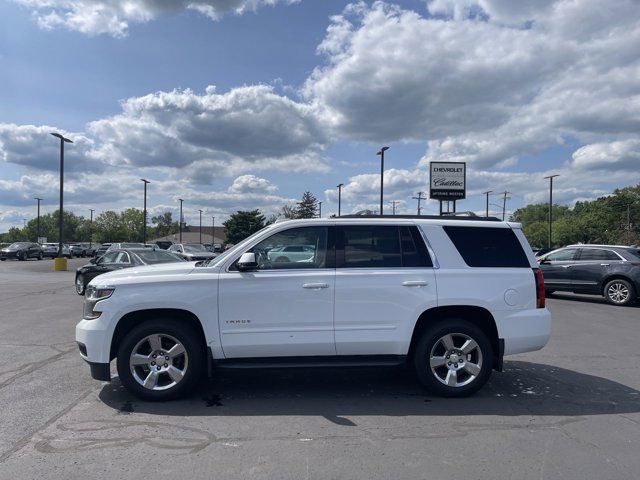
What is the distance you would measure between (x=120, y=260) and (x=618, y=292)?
13.8 m

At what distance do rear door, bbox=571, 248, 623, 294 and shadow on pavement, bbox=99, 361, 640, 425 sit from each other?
900 centimetres

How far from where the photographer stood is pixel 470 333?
5.60m

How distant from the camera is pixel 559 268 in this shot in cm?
1521

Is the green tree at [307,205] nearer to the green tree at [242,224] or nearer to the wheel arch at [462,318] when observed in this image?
the green tree at [242,224]

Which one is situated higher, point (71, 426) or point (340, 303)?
point (340, 303)

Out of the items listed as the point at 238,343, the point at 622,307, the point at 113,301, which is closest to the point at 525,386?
the point at 238,343

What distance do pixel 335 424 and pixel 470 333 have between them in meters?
1.80

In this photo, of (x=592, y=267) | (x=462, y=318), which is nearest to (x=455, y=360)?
(x=462, y=318)

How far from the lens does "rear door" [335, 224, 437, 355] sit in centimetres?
546

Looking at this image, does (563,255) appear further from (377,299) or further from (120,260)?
(120,260)

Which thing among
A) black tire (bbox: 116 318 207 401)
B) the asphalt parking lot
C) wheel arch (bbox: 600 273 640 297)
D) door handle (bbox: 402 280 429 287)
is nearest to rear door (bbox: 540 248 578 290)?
wheel arch (bbox: 600 273 640 297)

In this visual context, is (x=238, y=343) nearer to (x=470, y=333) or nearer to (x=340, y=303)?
(x=340, y=303)

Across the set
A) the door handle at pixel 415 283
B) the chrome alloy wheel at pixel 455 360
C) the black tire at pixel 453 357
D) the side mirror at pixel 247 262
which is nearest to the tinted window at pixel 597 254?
the black tire at pixel 453 357

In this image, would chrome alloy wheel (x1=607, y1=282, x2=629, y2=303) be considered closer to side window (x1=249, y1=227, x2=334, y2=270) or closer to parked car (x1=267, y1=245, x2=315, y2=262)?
side window (x1=249, y1=227, x2=334, y2=270)
